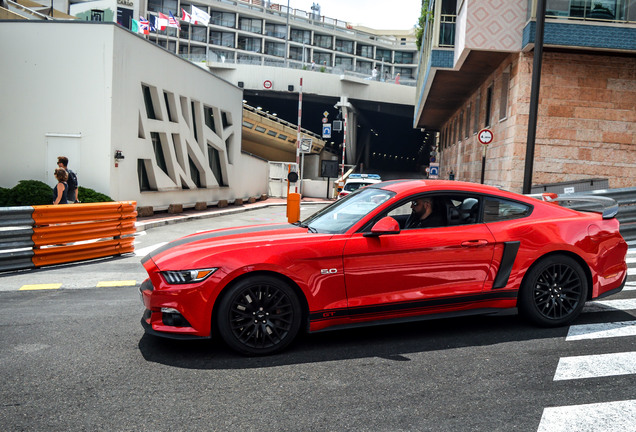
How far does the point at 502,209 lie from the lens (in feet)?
18.6

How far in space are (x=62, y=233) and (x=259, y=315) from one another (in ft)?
21.0

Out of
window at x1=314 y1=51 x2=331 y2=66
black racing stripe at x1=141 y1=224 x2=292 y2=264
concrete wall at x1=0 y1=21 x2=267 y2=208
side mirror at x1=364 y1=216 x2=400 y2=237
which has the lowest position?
black racing stripe at x1=141 y1=224 x2=292 y2=264

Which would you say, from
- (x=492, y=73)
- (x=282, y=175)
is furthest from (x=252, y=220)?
(x=282, y=175)

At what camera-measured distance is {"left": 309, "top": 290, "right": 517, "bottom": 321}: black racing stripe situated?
495cm

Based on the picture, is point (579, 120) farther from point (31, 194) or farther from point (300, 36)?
point (300, 36)

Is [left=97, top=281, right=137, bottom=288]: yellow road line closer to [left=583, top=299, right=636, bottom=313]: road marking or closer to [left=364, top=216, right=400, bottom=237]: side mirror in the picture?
[left=364, top=216, right=400, bottom=237]: side mirror

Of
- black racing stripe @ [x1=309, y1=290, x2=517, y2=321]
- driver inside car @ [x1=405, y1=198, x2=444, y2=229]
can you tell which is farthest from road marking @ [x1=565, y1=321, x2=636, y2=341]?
driver inside car @ [x1=405, y1=198, x2=444, y2=229]

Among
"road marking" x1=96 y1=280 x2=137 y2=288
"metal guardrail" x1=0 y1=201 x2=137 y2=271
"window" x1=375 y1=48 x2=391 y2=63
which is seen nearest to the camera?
"road marking" x1=96 y1=280 x2=137 y2=288

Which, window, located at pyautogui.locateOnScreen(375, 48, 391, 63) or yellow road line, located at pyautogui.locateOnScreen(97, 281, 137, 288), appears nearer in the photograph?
yellow road line, located at pyautogui.locateOnScreen(97, 281, 137, 288)

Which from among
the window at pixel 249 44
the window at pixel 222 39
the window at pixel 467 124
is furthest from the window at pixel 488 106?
the window at pixel 249 44

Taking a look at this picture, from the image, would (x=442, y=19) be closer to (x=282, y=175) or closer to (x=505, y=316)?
(x=282, y=175)

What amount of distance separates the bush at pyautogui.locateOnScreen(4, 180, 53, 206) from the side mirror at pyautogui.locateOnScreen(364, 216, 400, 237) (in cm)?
1261

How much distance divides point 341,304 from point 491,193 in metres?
1.87

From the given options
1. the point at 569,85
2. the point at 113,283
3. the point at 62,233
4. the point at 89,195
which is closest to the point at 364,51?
the point at 569,85
